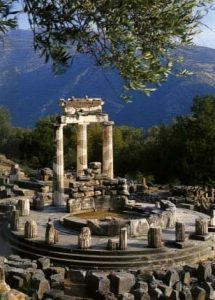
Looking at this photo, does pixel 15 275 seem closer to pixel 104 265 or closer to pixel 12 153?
pixel 104 265

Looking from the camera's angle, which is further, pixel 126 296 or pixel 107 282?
pixel 107 282

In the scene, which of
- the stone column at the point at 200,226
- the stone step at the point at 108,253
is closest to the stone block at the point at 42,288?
the stone step at the point at 108,253

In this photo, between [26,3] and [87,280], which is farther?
[87,280]

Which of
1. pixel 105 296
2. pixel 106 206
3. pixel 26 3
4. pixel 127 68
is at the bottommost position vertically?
pixel 105 296

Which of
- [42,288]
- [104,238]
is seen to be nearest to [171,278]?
[42,288]

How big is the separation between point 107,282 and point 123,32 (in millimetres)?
10917

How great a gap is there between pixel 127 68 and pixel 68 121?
25.7 meters

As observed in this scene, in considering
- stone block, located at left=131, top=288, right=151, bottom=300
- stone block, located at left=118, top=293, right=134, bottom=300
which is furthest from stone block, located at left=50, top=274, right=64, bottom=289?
stone block, located at left=131, top=288, right=151, bottom=300

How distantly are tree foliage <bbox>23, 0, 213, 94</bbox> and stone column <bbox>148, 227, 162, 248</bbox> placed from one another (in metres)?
13.3

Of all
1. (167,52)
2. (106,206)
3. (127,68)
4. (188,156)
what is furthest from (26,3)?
(188,156)

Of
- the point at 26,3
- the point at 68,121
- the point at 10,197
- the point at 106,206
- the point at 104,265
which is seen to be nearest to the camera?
the point at 26,3

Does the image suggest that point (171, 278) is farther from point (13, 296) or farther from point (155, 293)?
point (13, 296)

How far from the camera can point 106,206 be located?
111ft

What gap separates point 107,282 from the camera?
2084cm
